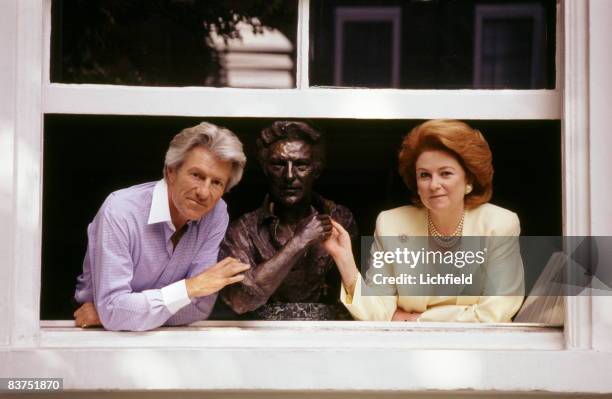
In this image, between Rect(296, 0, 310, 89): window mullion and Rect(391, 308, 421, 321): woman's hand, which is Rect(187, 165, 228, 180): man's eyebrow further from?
Rect(391, 308, 421, 321): woman's hand

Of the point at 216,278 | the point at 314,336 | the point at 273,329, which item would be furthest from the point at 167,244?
the point at 314,336

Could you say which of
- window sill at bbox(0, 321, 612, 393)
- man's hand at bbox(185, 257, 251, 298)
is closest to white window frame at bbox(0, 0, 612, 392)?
window sill at bbox(0, 321, 612, 393)

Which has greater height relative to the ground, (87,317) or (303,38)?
(303,38)

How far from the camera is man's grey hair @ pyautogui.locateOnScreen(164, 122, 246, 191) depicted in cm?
323

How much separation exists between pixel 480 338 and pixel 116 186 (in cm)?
134

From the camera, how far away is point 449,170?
129 inches

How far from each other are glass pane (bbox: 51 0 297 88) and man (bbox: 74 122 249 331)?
33 cm

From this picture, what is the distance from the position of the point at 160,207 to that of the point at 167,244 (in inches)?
5.0

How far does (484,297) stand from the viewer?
3.29 meters

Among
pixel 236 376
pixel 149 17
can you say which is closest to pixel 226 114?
pixel 149 17

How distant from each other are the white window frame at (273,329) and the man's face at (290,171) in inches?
5.2

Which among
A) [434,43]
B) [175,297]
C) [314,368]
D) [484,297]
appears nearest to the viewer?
[314,368]

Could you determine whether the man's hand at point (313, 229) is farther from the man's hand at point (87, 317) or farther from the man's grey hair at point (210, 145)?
the man's hand at point (87, 317)

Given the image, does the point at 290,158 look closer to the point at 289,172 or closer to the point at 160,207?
the point at 289,172
